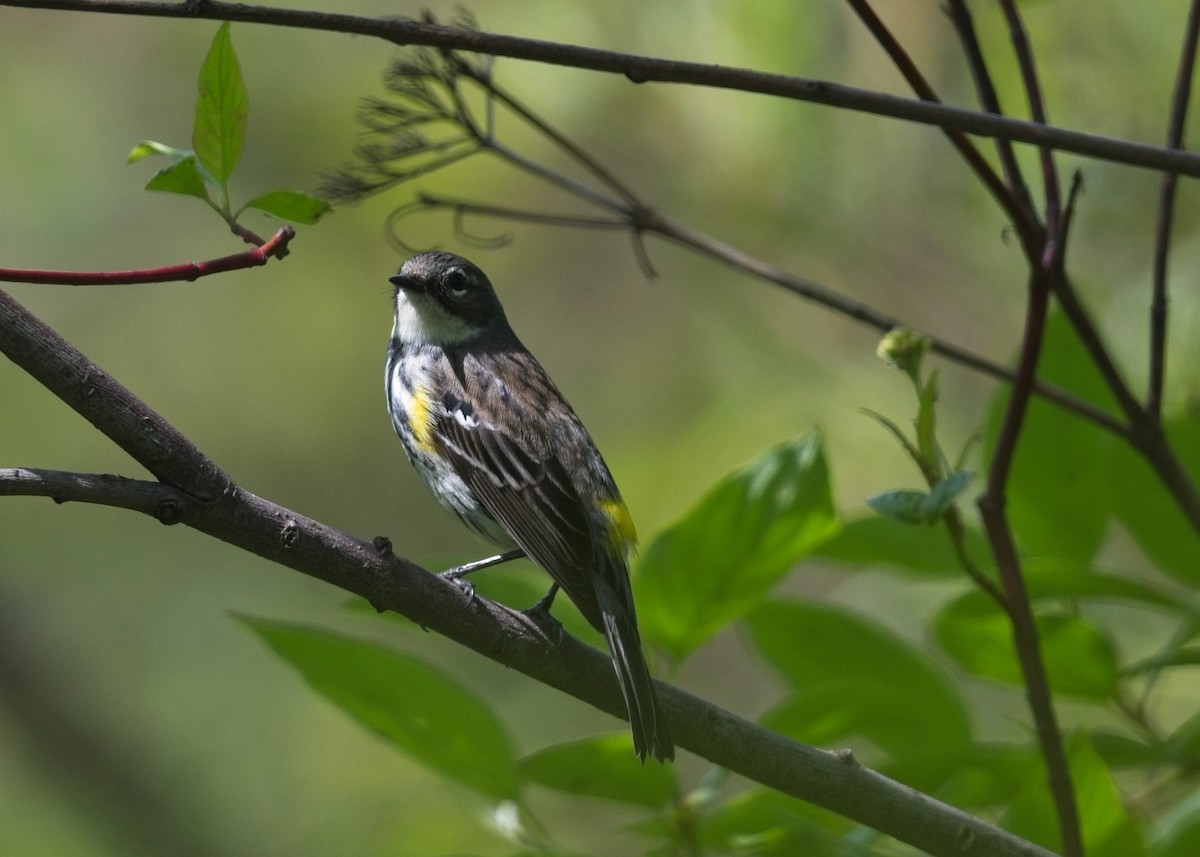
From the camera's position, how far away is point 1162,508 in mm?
2033

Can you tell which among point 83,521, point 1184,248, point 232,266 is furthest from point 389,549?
point 83,521

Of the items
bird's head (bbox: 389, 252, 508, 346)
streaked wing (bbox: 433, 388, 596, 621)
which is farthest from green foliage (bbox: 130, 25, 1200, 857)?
bird's head (bbox: 389, 252, 508, 346)

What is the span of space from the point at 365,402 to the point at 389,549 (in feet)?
16.5

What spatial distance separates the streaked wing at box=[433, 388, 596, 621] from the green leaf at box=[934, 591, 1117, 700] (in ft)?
2.94

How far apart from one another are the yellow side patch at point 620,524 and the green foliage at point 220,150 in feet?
5.74

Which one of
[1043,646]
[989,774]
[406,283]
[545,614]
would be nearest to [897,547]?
[1043,646]

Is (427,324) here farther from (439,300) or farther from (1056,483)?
(1056,483)

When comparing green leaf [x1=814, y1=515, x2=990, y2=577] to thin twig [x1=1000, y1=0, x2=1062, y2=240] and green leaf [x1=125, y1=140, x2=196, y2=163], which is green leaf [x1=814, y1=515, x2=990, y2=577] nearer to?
thin twig [x1=1000, y1=0, x2=1062, y2=240]

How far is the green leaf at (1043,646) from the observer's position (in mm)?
1925

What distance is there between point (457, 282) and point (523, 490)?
3.34ft

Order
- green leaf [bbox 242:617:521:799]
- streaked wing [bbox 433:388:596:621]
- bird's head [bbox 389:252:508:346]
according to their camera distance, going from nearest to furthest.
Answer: green leaf [bbox 242:617:521:799] < streaked wing [bbox 433:388:596:621] < bird's head [bbox 389:252:508:346]

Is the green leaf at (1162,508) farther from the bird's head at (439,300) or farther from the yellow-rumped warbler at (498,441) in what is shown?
the bird's head at (439,300)

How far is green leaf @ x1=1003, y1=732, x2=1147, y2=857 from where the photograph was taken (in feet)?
5.44

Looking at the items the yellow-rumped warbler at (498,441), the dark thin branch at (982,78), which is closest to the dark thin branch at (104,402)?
the yellow-rumped warbler at (498,441)
